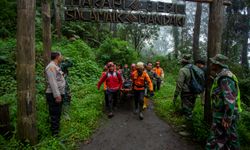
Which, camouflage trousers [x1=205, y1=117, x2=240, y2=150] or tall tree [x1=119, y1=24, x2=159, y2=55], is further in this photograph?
tall tree [x1=119, y1=24, x2=159, y2=55]

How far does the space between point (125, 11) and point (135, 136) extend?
4053 mm

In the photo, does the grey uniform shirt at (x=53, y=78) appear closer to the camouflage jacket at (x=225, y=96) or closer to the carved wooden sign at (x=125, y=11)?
the carved wooden sign at (x=125, y=11)

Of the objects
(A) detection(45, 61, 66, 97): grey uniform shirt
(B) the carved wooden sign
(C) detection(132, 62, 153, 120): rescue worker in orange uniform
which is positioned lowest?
(C) detection(132, 62, 153, 120): rescue worker in orange uniform

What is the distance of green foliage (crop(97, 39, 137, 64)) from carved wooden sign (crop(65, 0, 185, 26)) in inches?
371

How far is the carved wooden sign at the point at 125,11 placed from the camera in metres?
7.63

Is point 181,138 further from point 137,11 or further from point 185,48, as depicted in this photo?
point 185,48

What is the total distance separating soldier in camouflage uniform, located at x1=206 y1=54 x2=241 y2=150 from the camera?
4551 mm

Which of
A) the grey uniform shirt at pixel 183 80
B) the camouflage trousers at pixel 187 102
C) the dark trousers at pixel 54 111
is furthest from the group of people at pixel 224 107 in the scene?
the dark trousers at pixel 54 111

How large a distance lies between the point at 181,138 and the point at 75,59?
1085 cm

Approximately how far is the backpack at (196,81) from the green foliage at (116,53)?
1065cm

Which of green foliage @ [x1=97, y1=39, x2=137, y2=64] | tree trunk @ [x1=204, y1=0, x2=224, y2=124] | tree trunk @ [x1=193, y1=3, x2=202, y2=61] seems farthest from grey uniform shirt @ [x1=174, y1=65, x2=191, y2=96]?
tree trunk @ [x1=193, y1=3, x2=202, y2=61]

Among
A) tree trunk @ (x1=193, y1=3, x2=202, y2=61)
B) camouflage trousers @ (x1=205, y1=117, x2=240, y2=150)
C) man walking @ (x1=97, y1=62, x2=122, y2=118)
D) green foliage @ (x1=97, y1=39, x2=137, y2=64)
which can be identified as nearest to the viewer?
camouflage trousers @ (x1=205, y1=117, x2=240, y2=150)

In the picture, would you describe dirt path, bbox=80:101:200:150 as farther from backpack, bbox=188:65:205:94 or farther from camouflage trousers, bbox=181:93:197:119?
backpack, bbox=188:65:205:94

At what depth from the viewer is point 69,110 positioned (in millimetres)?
8359
